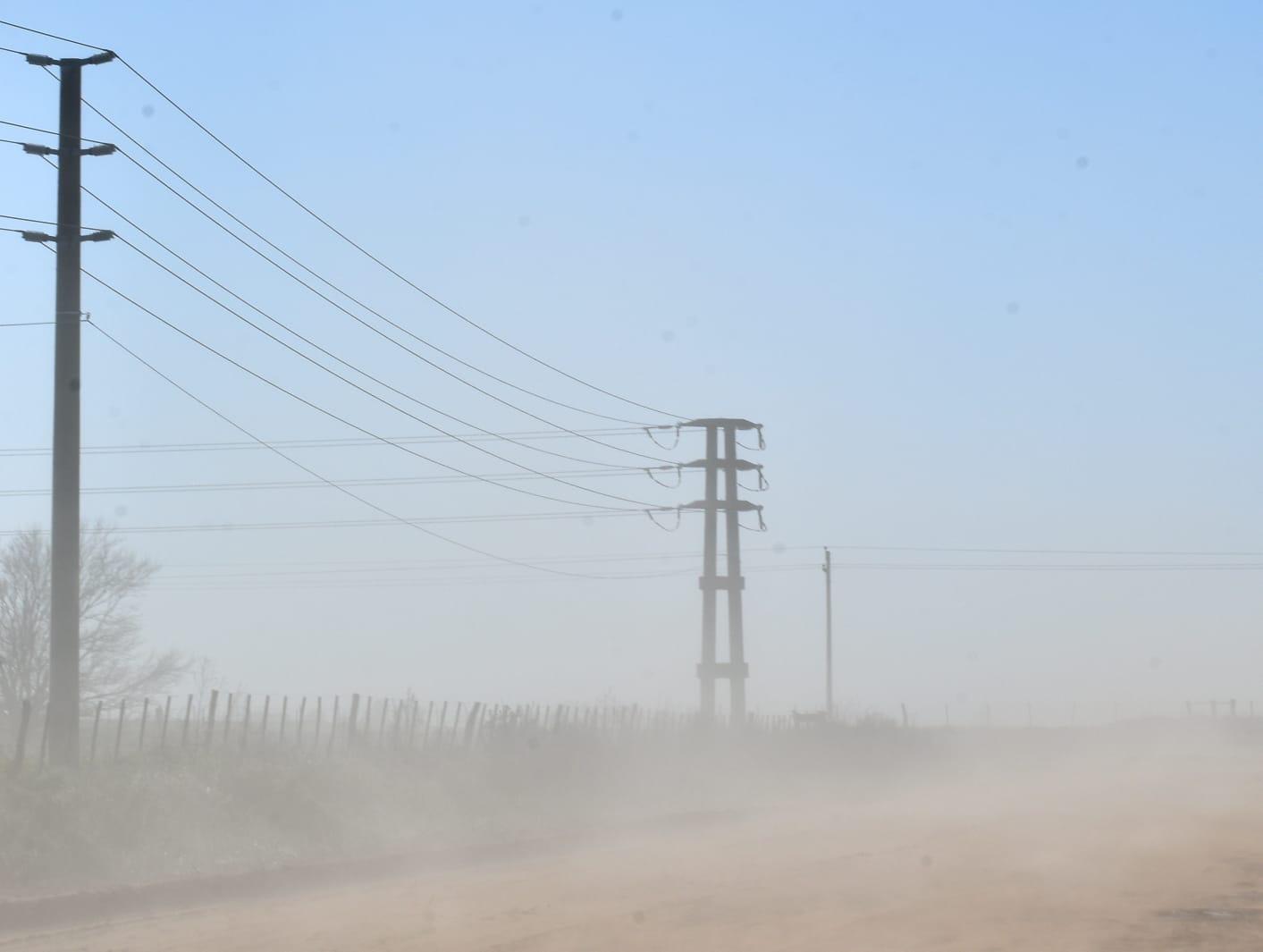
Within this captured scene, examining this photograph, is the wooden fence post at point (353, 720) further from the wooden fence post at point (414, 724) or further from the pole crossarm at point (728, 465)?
the pole crossarm at point (728, 465)

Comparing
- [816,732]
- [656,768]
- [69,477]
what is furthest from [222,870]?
[816,732]

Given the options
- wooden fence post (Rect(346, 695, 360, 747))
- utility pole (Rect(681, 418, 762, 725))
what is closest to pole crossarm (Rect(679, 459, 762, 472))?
utility pole (Rect(681, 418, 762, 725))

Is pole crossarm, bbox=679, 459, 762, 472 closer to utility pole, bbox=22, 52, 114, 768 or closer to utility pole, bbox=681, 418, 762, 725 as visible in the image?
utility pole, bbox=681, 418, 762, 725

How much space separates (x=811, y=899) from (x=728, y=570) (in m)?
27.2

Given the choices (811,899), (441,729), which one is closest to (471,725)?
(441,729)

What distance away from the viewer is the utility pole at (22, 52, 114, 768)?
24406 millimetres

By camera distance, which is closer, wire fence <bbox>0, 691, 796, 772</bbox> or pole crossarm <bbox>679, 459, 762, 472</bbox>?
wire fence <bbox>0, 691, 796, 772</bbox>

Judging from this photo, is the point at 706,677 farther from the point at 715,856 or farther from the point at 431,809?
the point at 715,856

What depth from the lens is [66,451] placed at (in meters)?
24.7

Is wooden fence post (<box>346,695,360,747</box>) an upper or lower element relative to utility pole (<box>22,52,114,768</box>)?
lower

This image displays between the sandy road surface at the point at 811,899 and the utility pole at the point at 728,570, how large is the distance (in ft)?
54.6

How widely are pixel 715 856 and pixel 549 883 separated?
4.16 meters

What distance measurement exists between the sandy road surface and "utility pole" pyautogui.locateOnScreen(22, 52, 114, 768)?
17.8ft

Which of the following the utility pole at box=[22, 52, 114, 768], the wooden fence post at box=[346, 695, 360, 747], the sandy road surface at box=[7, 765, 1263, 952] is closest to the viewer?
the sandy road surface at box=[7, 765, 1263, 952]
